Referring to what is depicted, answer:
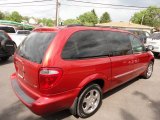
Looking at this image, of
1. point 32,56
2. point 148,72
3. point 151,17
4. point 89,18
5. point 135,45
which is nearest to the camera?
point 32,56

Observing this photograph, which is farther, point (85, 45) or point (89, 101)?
point (89, 101)

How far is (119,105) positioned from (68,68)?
1993 mm

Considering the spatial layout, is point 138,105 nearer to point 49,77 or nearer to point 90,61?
point 90,61

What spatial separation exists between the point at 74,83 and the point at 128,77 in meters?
2.36

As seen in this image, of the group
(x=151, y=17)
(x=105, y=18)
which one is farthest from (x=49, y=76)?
(x=105, y=18)

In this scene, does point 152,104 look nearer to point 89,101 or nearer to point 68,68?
point 89,101

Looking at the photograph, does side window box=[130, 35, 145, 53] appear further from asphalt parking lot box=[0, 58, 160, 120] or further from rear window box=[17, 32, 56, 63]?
rear window box=[17, 32, 56, 63]

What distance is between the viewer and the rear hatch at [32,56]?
3.33 meters

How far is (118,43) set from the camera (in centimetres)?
468

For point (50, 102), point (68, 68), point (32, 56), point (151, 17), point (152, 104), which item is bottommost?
point (152, 104)

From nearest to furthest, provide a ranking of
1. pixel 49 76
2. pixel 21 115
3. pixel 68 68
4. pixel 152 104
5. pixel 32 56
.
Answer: pixel 49 76, pixel 68 68, pixel 32 56, pixel 21 115, pixel 152 104

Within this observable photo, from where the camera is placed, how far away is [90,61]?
12.3 ft

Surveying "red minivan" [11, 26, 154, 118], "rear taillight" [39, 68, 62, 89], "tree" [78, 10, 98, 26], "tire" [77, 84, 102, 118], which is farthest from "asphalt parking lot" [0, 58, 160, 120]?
"tree" [78, 10, 98, 26]

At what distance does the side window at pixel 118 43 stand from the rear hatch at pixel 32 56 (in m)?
1.49
